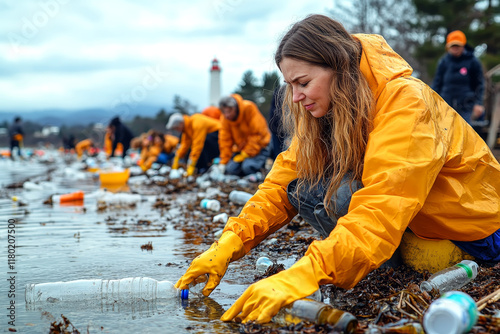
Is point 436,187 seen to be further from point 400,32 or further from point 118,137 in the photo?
point 400,32

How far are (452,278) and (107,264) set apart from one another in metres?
2.22

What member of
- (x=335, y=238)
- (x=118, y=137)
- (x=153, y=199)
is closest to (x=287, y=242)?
(x=335, y=238)

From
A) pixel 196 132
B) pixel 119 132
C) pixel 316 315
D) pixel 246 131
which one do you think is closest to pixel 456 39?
pixel 246 131

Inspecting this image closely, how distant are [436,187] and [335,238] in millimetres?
728

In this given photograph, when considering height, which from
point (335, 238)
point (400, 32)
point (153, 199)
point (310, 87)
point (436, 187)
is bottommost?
point (153, 199)

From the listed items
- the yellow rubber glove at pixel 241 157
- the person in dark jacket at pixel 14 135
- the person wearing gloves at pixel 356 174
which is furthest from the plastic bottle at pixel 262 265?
the person in dark jacket at pixel 14 135

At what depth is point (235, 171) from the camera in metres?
9.93

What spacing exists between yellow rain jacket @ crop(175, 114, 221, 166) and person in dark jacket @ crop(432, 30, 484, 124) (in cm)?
540

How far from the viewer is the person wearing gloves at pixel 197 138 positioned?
10945mm

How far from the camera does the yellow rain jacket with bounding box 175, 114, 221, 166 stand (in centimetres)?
1098

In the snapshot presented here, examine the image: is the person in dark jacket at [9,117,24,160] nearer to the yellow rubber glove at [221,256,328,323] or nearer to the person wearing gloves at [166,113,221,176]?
the person wearing gloves at [166,113,221,176]

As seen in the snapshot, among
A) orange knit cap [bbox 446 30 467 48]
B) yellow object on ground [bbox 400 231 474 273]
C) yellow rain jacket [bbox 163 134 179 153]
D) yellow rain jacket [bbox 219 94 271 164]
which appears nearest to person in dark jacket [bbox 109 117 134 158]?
yellow rain jacket [bbox 163 134 179 153]

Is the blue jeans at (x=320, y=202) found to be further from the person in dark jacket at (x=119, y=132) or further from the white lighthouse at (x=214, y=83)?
the white lighthouse at (x=214, y=83)

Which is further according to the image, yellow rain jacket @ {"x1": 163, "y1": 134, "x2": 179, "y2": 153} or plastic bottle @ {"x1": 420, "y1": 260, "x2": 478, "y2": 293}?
A: yellow rain jacket @ {"x1": 163, "y1": 134, "x2": 179, "y2": 153}
